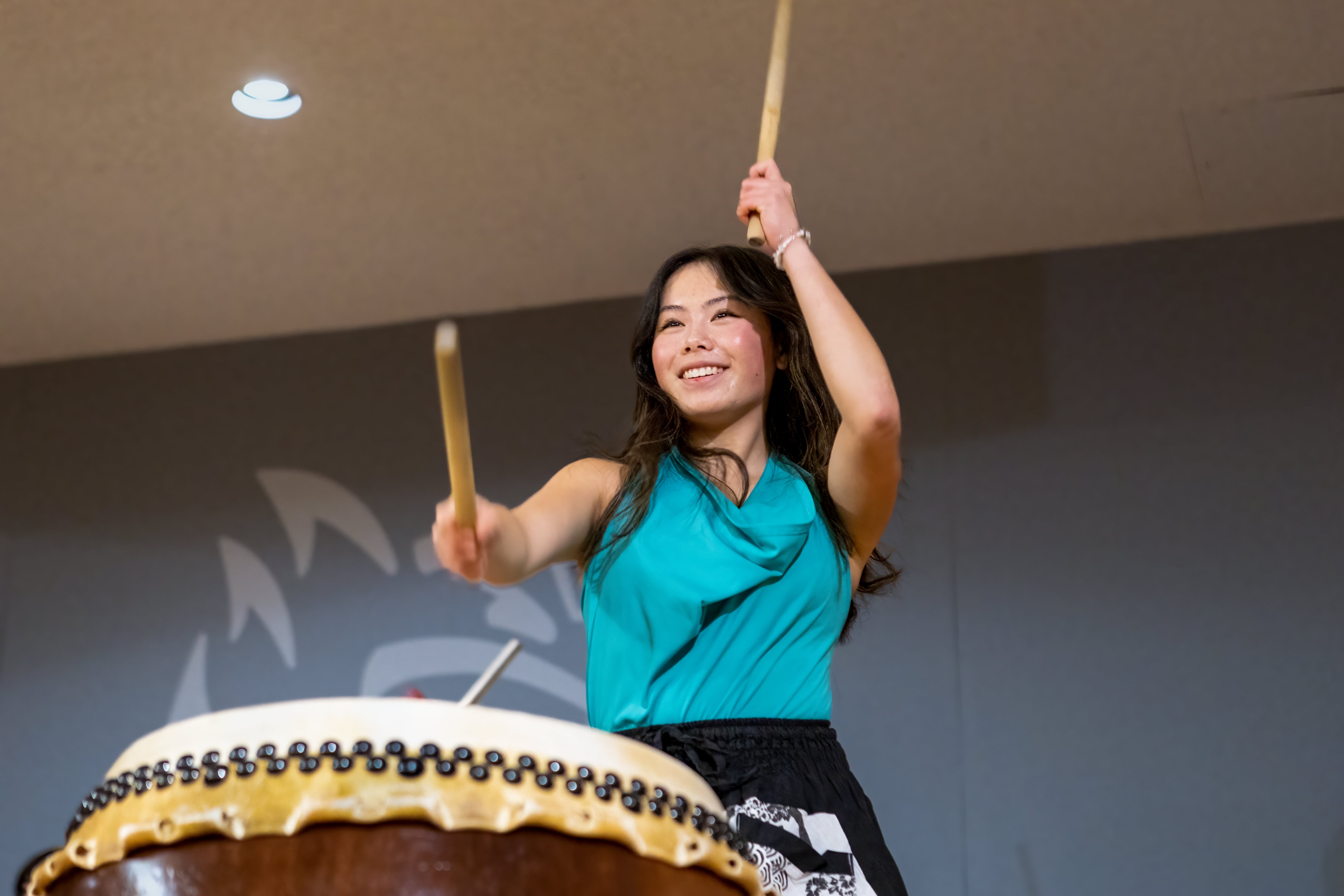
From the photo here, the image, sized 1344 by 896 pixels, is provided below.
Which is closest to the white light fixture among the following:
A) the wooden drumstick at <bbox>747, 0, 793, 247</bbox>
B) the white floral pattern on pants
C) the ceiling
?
the ceiling

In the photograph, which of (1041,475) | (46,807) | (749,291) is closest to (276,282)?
(46,807)

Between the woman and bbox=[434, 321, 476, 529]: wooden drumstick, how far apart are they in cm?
15

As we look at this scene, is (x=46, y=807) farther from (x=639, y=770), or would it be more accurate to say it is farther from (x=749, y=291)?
(x=639, y=770)

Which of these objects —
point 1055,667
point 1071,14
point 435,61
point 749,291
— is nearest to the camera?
point 749,291

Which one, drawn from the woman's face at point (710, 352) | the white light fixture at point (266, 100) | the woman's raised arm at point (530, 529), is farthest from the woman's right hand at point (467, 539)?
the white light fixture at point (266, 100)

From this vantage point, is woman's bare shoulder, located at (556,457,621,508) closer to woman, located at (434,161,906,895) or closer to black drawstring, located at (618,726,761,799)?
woman, located at (434,161,906,895)

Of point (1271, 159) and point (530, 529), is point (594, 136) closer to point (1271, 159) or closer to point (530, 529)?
point (1271, 159)

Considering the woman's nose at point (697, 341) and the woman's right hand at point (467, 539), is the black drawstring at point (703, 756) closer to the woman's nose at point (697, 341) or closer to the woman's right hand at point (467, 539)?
the woman's right hand at point (467, 539)

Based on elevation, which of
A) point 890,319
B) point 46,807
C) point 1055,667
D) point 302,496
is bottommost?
point 46,807

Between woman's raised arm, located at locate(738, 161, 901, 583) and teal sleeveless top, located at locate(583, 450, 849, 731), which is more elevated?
woman's raised arm, located at locate(738, 161, 901, 583)

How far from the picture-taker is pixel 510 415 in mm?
3549

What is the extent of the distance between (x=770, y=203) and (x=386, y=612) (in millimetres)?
2355

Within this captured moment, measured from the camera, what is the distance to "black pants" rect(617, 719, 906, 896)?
1192 mm

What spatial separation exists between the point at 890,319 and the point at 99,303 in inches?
85.5
